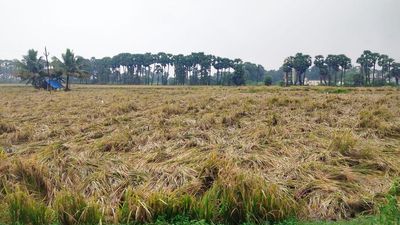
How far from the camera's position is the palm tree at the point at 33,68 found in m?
49.8

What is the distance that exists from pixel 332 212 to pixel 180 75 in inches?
3259

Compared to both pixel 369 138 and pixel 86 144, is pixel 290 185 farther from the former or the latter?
pixel 86 144

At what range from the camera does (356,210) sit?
4285 mm

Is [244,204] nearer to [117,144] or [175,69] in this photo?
[117,144]

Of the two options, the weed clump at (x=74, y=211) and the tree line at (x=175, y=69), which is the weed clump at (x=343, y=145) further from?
the tree line at (x=175, y=69)

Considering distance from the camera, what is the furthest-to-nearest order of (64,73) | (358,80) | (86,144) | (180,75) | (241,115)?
(180,75), (358,80), (64,73), (241,115), (86,144)

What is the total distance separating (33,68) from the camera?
167ft

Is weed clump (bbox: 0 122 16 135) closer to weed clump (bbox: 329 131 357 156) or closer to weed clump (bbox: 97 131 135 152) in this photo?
weed clump (bbox: 97 131 135 152)

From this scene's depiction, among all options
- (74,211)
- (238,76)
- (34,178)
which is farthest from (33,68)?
(74,211)

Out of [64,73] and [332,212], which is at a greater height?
[64,73]

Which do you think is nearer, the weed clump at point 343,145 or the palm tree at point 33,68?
the weed clump at point 343,145

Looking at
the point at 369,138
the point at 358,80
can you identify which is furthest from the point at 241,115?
the point at 358,80

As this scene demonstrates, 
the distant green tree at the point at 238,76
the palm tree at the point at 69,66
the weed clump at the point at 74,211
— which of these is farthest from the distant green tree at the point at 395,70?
the weed clump at the point at 74,211

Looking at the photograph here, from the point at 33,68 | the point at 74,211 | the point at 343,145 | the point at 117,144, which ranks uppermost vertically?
the point at 33,68
